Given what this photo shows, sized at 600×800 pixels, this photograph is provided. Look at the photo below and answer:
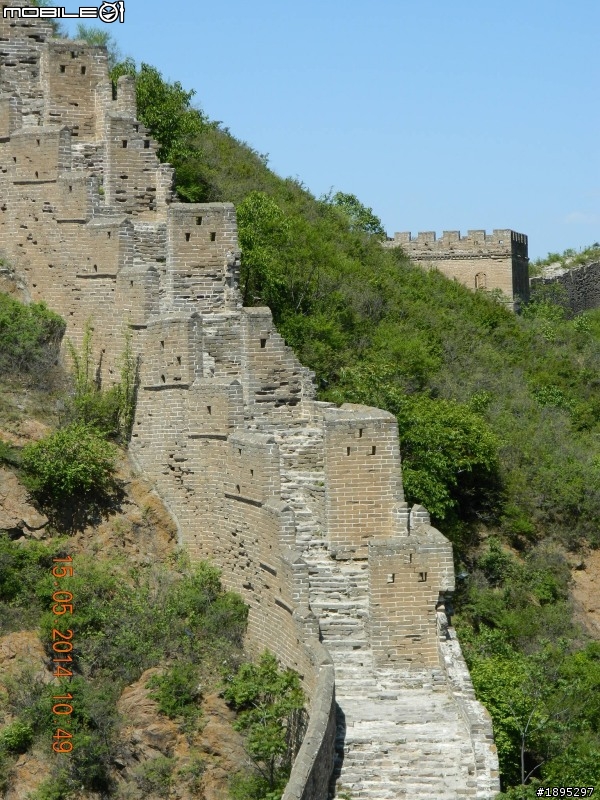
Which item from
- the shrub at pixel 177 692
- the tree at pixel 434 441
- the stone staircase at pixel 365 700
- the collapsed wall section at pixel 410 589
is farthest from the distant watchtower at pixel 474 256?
the shrub at pixel 177 692

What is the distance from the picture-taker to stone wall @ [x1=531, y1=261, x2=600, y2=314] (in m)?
66.9

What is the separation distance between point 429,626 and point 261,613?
2708 mm

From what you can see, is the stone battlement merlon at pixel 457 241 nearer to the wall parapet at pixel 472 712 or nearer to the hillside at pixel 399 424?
the hillside at pixel 399 424

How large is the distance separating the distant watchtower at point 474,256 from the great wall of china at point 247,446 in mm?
23709

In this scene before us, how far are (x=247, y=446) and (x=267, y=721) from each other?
16.3 feet

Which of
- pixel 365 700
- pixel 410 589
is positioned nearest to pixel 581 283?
pixel 410 589

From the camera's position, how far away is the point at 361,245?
4903 cm

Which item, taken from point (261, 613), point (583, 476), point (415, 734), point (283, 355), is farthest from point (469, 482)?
point (415, 734)

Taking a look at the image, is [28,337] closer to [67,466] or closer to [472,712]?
[67,466]

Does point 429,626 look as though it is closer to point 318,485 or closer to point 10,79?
point 318,485

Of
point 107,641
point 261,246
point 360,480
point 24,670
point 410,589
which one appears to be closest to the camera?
point 410,589

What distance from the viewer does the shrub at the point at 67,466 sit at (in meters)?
34.2

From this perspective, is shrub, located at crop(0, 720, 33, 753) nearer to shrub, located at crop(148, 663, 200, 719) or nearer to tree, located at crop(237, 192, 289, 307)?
shrub, located at crop(148, 663, 200, 719)

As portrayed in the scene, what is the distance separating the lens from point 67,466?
34.3m
